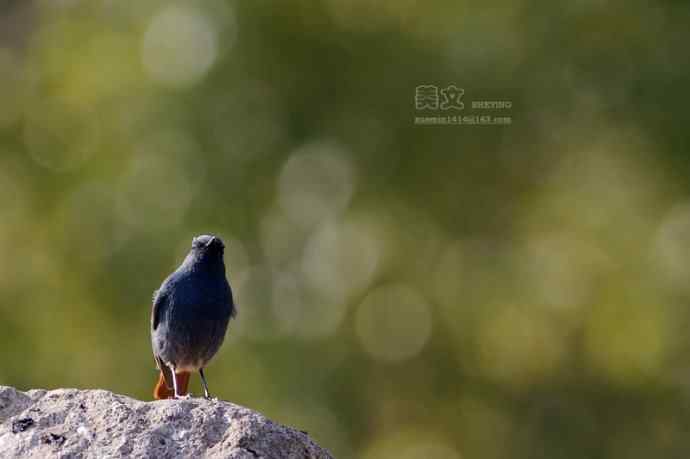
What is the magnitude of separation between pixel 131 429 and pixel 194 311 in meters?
2.09

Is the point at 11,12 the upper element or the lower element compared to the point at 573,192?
upper

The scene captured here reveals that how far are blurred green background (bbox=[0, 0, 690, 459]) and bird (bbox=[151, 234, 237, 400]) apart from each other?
346cm

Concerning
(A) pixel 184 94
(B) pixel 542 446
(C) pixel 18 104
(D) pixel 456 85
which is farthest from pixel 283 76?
(B) pixel 542 446

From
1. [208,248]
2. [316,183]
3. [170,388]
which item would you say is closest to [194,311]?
[208,248]

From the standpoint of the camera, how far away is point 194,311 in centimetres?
626

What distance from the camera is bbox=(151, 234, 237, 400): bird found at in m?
6.28

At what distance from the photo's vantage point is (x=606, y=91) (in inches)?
414

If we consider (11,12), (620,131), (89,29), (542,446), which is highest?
(11,12)

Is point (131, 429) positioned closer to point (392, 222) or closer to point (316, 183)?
point (392, 222)

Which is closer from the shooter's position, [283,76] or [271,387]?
[271,387]

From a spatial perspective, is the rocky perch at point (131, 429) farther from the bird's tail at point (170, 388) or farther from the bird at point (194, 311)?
the bird's tail at point (170, 388)

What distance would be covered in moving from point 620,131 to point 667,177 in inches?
20.6

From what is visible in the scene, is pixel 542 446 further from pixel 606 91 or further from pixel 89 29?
pixel 89 29

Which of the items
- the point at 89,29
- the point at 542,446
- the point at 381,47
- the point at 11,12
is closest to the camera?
the point at 542,446
